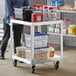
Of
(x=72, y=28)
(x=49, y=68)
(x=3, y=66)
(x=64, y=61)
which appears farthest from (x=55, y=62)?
(x=72, y=28)

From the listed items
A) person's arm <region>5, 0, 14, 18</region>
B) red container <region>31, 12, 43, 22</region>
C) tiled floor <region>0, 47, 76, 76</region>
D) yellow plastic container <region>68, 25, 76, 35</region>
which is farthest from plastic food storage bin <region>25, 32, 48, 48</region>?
yellow plastic container <region>68, 25, 76, 35</region>

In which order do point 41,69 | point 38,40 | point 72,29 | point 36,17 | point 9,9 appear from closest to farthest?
point 36,17
point 38,40
point 41,69
point 9,9
point 72,29

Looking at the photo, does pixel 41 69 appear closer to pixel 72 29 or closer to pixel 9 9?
pixel 9 9

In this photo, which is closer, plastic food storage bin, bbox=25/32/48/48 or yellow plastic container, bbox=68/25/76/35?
plastic food storage bin, bbox=25/32/48/48

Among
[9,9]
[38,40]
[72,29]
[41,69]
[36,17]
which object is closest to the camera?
[36,17]

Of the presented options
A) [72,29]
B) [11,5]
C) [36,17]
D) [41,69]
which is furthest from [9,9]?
[72,29]

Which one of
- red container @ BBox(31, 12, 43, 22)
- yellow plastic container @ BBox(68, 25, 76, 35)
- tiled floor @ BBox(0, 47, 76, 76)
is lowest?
tiled floor @ BBox(0, 47, 76, 76)

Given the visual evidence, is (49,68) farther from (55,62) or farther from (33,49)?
(33,49)

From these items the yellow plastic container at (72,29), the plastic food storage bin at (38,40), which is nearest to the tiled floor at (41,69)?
the plastic food storage bin at (38,40)

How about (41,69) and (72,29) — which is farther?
(72,29)

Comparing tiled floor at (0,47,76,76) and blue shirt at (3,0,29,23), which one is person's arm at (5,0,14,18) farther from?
tiled floor at (0,47,76,76)

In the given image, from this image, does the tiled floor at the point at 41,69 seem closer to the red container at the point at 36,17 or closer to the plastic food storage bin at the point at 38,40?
the plastic food storage bin at the point at 38,40

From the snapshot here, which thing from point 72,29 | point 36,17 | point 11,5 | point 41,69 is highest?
point 11,5

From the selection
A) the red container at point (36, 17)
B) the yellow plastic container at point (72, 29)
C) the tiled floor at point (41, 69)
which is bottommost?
the tiled floor at point (41, 69)
